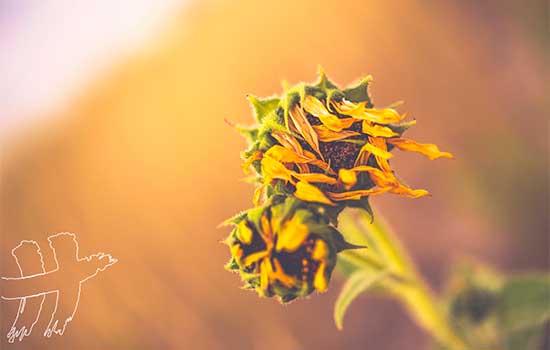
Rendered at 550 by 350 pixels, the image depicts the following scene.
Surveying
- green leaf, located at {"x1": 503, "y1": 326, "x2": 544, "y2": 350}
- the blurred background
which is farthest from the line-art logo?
green leaf, located at {"x1": 503, "y1": 326, "x2": 544, "y2": 350}

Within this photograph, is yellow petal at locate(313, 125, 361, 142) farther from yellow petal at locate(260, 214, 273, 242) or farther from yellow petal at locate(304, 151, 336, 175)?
yellow petal at locate(260, 214, 273, 242)

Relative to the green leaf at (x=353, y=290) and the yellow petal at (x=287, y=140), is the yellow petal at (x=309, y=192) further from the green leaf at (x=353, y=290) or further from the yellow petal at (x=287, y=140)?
Answer: the green leaf at (x=353, y=290)

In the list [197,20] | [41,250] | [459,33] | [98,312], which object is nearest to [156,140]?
[197,20]

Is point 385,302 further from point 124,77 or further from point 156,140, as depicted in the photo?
point 124,77

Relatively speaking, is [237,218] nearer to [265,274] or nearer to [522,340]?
[265,274]

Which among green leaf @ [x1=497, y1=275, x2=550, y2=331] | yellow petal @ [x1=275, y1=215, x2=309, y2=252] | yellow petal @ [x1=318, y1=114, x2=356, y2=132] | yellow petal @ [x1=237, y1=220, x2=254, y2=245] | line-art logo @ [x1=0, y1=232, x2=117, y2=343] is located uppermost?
line-art logo @ [x1=0, y1=232, x2=117, y2=343]

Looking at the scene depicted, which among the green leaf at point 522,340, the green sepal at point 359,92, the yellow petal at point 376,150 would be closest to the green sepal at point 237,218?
the yellow petal at point 376,150
